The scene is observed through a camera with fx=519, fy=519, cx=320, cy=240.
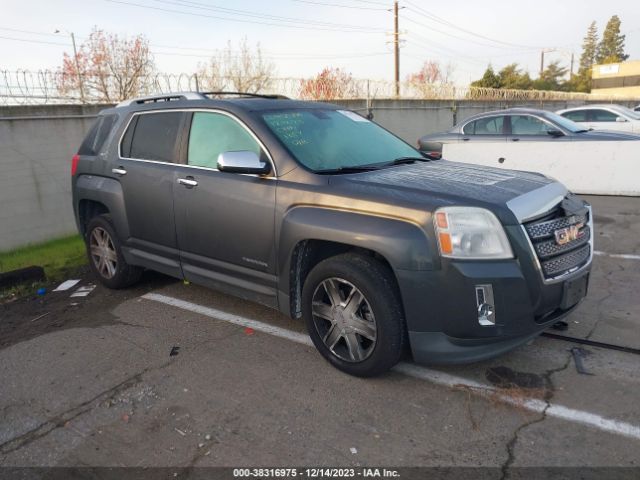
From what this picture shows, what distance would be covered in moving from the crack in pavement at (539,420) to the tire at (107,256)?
392cm

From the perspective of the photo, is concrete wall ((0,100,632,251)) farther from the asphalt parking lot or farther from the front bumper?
the front bumper

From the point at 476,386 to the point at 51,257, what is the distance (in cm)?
643

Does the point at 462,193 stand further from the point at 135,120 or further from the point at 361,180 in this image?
the point at 135,120

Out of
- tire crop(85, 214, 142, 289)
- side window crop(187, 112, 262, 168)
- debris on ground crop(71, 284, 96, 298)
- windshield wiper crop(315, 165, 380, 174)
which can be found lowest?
debris on ground crop(71, 284, 96, 298)

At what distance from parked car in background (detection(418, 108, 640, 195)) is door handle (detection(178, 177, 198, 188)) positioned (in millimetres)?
5756

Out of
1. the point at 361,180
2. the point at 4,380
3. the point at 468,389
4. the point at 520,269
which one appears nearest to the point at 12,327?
the point at 4,380

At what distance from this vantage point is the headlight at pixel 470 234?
119 inches

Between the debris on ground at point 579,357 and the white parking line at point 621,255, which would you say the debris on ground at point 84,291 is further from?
the white parking line at point 621,255

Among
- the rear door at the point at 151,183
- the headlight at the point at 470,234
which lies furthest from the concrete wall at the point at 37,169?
the headlight at the point at 470,234

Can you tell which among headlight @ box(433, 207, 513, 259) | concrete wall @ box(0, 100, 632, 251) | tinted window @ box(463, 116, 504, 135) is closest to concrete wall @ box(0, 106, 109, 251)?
concrete wall @ box(0, 100, 632, 251)

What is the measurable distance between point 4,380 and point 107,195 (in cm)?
206

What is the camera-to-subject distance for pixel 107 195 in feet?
17.0

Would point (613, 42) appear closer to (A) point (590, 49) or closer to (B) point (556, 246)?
(A) point (590, 49)

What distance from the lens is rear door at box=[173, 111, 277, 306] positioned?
3863mm
